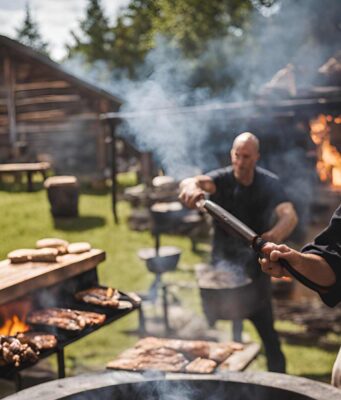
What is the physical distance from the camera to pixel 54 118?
20469 mm

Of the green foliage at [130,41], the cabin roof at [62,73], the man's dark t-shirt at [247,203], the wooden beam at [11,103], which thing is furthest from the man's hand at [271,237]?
the green foliage at [130,41]

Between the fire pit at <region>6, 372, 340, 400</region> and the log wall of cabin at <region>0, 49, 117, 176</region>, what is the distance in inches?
644

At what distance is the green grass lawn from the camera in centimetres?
692

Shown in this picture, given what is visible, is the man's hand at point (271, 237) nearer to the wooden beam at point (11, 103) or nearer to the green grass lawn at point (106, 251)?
the green grass lawn at point (106, 251)

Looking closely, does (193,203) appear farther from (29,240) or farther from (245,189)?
(29,240)

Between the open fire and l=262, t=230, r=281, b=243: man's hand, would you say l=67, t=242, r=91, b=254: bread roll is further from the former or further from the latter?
l=262, t=230, r=281, b=243: man's hand

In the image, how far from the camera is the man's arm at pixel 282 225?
512 cm

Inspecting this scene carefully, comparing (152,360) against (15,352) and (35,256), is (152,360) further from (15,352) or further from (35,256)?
(35,256)

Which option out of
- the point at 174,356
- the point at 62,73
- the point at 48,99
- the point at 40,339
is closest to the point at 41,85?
the point at 48,99

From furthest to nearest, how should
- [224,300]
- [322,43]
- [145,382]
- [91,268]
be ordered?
[322,43]
[224,300]
[91,268]
[145,382]

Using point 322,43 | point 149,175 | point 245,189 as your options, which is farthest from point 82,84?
point 245,189

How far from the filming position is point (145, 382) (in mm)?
3395

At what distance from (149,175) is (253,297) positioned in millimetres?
9220

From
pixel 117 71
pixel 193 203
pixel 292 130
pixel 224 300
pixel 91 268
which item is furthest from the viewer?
pixel 117 71
